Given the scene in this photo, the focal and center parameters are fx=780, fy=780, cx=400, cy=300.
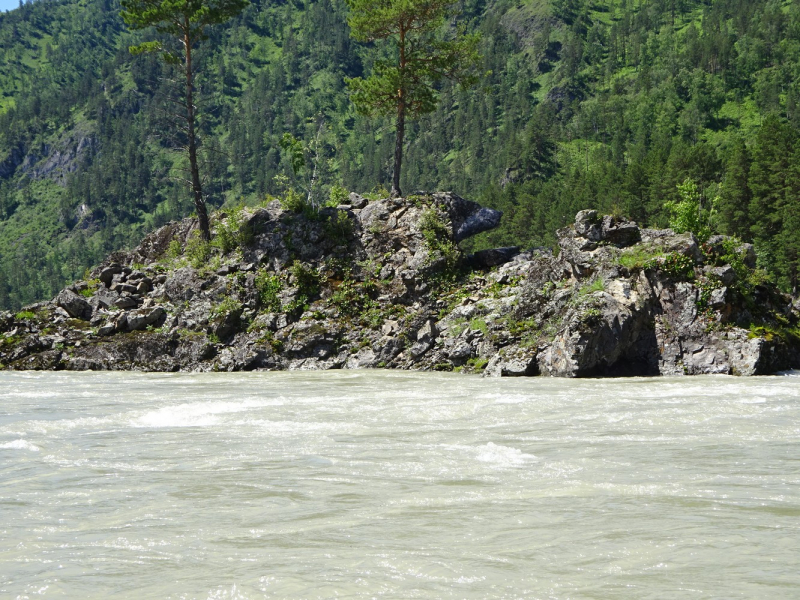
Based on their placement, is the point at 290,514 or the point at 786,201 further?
the point at 786,201

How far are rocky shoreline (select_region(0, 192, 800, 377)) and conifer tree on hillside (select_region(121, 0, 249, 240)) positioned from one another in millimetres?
1782

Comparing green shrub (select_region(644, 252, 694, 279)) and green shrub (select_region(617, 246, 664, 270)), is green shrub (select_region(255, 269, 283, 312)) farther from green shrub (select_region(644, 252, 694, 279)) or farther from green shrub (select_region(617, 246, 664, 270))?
green shrub (select_region(644, 252, 694, 279))

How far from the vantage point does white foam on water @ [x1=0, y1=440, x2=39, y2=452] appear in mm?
11094

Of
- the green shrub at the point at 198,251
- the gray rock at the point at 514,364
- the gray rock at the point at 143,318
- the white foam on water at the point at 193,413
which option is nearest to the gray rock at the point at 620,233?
the gray rock at the point at 514,364

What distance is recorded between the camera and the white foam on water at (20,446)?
11094 millimetres

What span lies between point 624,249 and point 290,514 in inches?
752

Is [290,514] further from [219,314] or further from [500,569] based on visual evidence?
[219,314]

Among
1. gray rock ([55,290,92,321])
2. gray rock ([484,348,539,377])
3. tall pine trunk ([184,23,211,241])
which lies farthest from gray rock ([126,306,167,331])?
gray rock ([484,348,539,377])

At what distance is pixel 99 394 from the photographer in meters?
18.7

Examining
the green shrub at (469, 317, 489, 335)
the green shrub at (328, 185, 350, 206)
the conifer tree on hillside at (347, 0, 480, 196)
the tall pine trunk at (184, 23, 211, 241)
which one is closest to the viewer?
the green shrub at (469, 317, 489, 335)

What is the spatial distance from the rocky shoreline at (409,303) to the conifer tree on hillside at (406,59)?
4581 millimetres

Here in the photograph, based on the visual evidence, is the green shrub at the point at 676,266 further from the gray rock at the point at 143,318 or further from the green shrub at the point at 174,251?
the green shrub at the point at 174,251

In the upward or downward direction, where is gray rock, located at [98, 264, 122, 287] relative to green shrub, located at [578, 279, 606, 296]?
upward

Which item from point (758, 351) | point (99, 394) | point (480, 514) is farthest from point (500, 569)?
point (758, 351)
